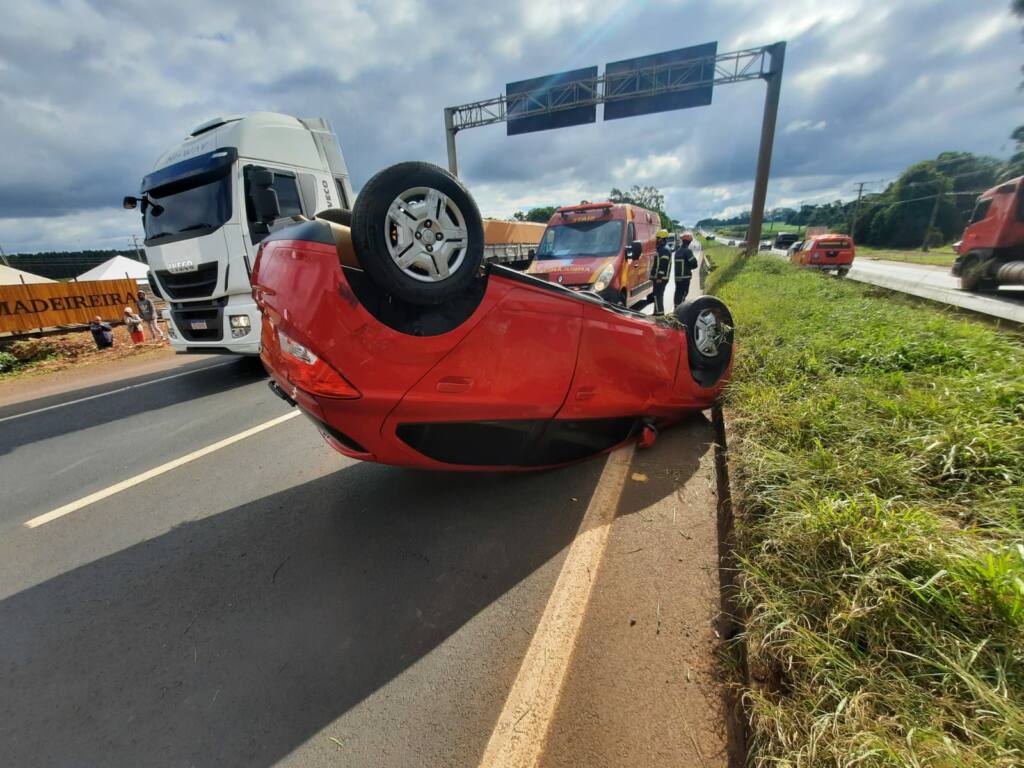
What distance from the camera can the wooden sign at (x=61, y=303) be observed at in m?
10.8

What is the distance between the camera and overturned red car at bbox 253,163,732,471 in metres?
1.84

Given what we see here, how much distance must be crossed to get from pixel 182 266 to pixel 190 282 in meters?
0.22

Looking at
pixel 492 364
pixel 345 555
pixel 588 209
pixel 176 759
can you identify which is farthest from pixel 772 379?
pixel 588 209

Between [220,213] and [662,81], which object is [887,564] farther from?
[662,81]

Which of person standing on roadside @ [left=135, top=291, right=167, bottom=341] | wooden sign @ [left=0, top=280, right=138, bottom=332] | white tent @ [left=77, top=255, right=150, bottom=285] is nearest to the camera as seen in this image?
wooden sign @ [left=0, top=280, right=138, bottom=332]

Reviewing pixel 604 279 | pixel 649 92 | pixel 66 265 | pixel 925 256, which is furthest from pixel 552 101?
pixel 66 265

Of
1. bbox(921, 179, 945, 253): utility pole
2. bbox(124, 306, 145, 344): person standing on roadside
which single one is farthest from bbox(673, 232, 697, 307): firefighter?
bbox(921, 179, 945, 253): utility pole

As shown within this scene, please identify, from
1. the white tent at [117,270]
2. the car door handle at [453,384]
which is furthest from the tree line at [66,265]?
the car door handle at [453,384]

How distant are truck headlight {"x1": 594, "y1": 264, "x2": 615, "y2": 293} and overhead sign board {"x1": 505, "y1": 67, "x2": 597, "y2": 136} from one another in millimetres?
12273

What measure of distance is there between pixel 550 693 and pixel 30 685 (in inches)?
81.9

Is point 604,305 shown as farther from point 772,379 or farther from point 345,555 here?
point 345,555

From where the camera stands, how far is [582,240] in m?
8.37

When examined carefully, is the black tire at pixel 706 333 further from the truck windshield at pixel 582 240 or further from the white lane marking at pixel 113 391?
the white lane marking at pixel 113 391

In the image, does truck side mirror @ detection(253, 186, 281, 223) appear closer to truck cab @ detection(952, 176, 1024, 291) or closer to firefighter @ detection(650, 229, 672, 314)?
firefighter @ detection(650, 229, 672, 314)
